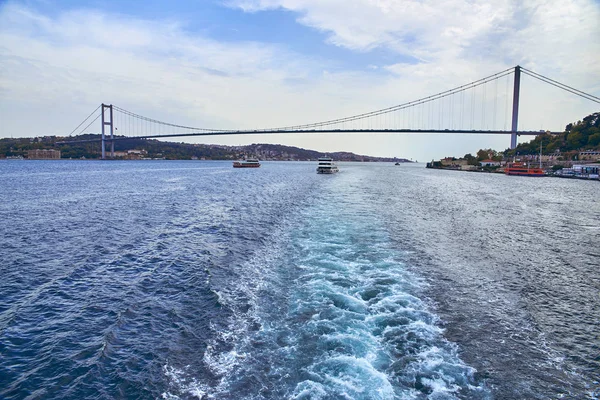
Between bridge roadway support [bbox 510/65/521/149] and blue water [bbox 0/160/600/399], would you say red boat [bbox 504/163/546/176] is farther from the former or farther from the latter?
blue water [bbox 0/160/600/399]

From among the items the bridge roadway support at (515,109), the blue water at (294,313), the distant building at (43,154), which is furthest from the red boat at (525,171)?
the distant building at (43,154)

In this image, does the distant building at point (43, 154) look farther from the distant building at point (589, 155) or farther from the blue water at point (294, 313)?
the distant building at point (589, 155)

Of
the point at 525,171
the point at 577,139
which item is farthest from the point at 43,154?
the point at 577,139

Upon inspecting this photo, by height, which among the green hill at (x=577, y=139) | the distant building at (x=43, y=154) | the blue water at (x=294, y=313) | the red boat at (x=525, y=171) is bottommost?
the blue water at (x=294, y=313)

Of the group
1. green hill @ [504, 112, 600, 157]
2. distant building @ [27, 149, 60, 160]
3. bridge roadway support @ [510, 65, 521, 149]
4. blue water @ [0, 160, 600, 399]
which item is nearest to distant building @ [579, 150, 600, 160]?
green hill @ [504, 112, 600, 157]

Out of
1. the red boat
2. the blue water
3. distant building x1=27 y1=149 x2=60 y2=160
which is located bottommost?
the blue water

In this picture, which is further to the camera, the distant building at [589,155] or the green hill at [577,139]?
the green hill at [577,139]

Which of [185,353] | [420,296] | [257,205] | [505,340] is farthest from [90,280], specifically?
[257,205]
